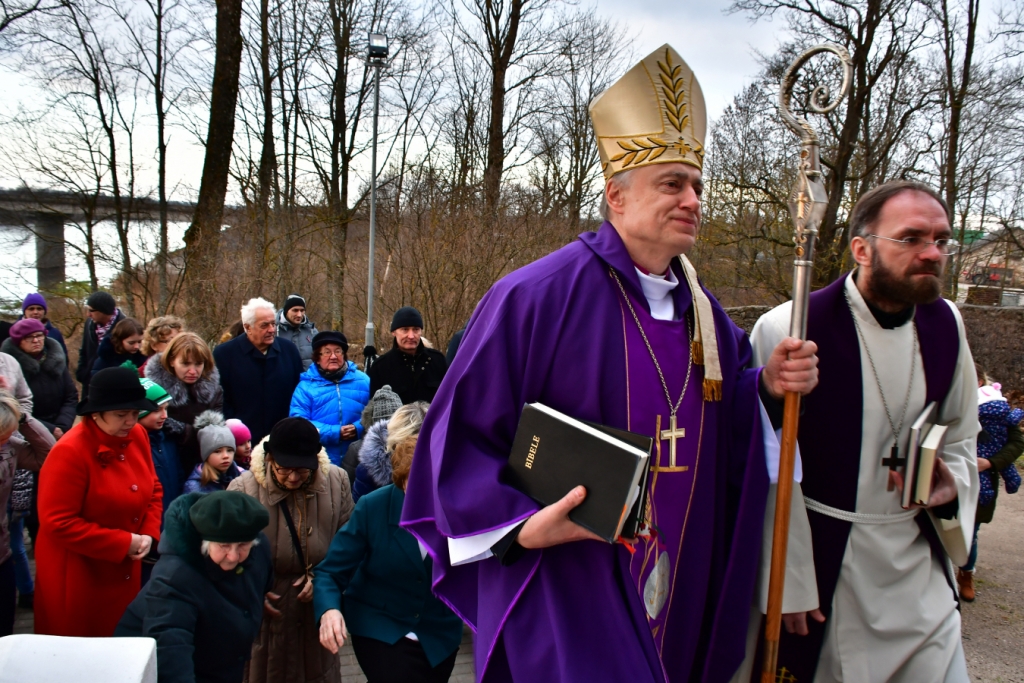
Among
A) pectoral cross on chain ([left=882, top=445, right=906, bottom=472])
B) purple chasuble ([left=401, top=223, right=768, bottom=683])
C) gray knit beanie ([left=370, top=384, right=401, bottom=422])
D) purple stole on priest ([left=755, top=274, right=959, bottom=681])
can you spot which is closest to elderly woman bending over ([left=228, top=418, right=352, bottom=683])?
gray knit beanie ([left=370, top=384, right=401, bottom=422])

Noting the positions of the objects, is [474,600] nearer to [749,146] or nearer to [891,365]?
[891,365]

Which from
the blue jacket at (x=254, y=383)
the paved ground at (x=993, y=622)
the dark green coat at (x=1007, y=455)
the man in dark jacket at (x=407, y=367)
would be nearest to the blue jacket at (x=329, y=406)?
the blue jacket at (x=254, y=383)

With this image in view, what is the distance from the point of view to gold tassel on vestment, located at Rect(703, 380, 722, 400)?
2.29m

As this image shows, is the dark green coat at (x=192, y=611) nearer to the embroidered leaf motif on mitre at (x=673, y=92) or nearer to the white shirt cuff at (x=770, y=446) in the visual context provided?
the white shirt cuff at (x=770, y=446)

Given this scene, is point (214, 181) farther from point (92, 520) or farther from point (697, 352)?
point (697, 352)

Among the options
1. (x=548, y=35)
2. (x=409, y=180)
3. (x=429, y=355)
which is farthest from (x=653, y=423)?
(x=548, y=35)

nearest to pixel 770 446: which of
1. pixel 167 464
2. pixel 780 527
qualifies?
pixel 780 527

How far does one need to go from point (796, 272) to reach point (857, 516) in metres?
0.96

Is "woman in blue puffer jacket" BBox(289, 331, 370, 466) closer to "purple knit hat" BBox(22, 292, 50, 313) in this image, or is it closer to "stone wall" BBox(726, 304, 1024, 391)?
"purple knit hat" BBox(22, 292, 50, 313)

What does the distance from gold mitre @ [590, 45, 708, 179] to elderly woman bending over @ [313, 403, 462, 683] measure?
1.55m

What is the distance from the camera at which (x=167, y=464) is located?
4.53 meters

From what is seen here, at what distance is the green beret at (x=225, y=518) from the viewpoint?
10.1 ft

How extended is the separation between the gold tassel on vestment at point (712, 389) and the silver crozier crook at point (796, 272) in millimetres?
193

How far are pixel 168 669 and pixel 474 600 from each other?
133cm
